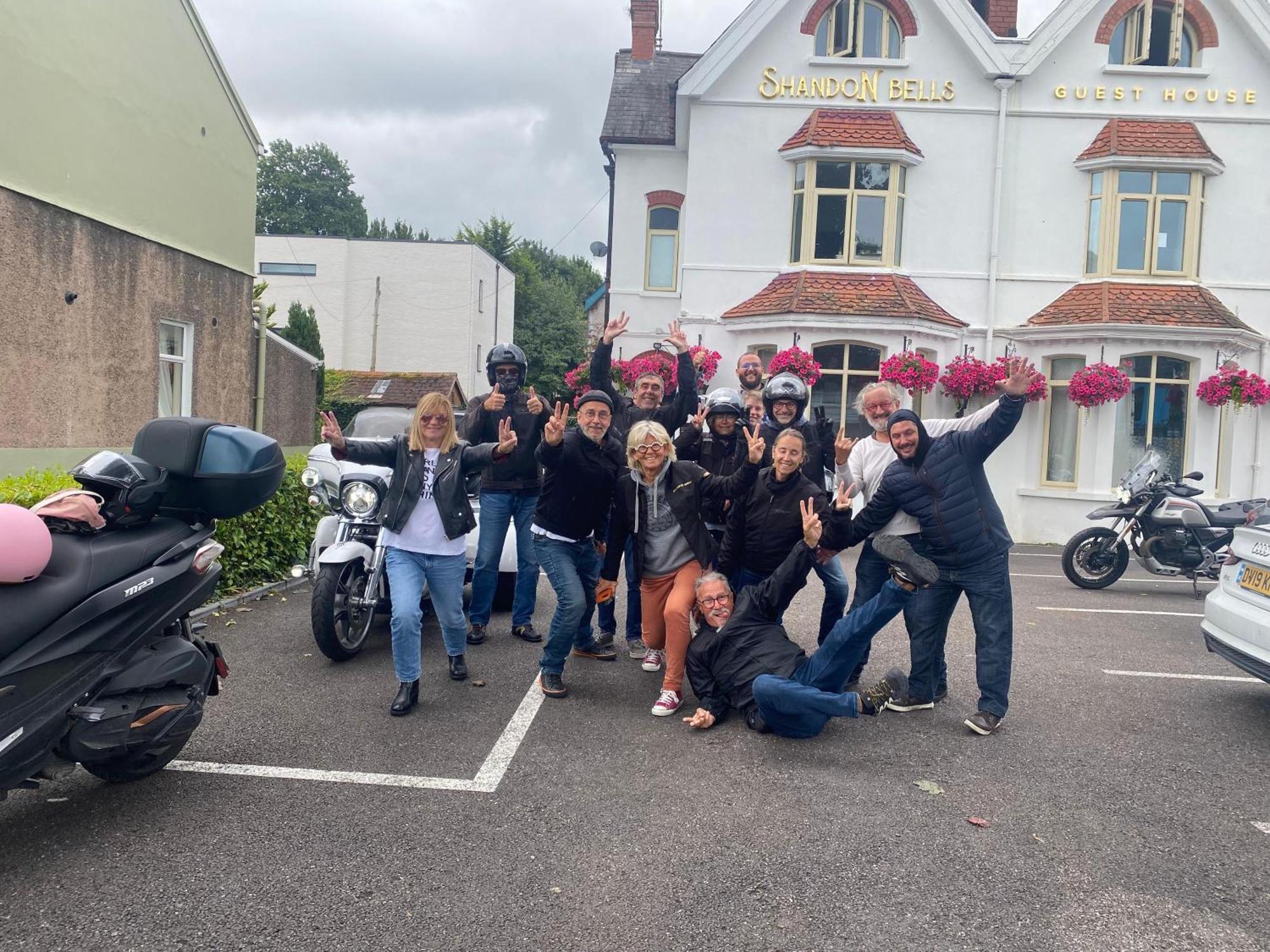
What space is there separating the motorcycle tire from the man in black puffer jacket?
554 centimetres

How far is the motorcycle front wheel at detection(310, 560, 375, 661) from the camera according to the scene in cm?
548

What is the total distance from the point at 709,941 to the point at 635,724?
201cm

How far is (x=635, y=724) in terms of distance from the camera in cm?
485

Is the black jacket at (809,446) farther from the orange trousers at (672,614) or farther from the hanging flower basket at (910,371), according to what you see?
the hanging flower basket at (910,371)

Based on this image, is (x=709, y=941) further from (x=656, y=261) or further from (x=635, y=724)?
(x=656, y=261)

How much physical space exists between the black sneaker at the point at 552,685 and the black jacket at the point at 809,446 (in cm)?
185

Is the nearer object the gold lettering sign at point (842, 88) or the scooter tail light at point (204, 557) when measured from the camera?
the scooter tail light at point (204, 557)

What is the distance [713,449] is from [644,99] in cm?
1463

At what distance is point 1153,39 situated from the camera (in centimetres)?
1539

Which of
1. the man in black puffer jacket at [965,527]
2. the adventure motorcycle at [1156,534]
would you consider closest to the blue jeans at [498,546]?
the man in black puffer jacket at [965,527]

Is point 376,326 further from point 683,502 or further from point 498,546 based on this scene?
point 683,502

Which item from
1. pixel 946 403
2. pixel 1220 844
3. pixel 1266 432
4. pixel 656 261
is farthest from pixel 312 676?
pixel 1266 432

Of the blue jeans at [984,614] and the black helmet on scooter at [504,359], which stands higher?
the black helmet on scooter at [504,359]

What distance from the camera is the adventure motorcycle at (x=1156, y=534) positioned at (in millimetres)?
9375
